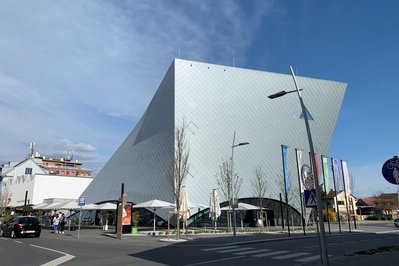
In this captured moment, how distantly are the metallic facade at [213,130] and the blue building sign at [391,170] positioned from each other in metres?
30.3

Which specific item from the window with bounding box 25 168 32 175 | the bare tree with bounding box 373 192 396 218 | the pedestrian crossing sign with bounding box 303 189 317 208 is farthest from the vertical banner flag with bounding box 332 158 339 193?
the window with bounding box 25 168 32 175

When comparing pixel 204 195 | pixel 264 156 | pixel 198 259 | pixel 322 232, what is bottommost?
pixel 198 259

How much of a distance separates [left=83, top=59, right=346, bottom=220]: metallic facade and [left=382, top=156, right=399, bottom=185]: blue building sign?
99.4ft

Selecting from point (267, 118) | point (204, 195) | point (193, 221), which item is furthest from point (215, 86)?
point (193, 221)

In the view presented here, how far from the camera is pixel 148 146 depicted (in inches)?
1774

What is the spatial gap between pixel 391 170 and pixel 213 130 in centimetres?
3464

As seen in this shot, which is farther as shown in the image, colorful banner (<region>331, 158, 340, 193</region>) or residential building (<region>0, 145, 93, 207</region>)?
residential building (<region>0, 145, 93, 207</region>)

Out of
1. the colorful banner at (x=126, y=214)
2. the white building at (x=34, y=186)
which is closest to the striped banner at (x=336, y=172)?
the colorful banner at (x=126, y=214)

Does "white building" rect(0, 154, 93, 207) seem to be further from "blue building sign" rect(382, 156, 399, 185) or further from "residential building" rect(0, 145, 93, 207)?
"blue building sign" rect(382, 156, 399, 185)

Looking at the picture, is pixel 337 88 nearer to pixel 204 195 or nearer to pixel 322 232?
pixel 204 195

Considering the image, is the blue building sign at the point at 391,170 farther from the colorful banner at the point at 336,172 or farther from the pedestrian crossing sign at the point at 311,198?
the colorful banner at the point at 336,172

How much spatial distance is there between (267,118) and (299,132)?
6206mm

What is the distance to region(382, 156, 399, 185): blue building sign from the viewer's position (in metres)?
9.60

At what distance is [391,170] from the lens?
980cm
